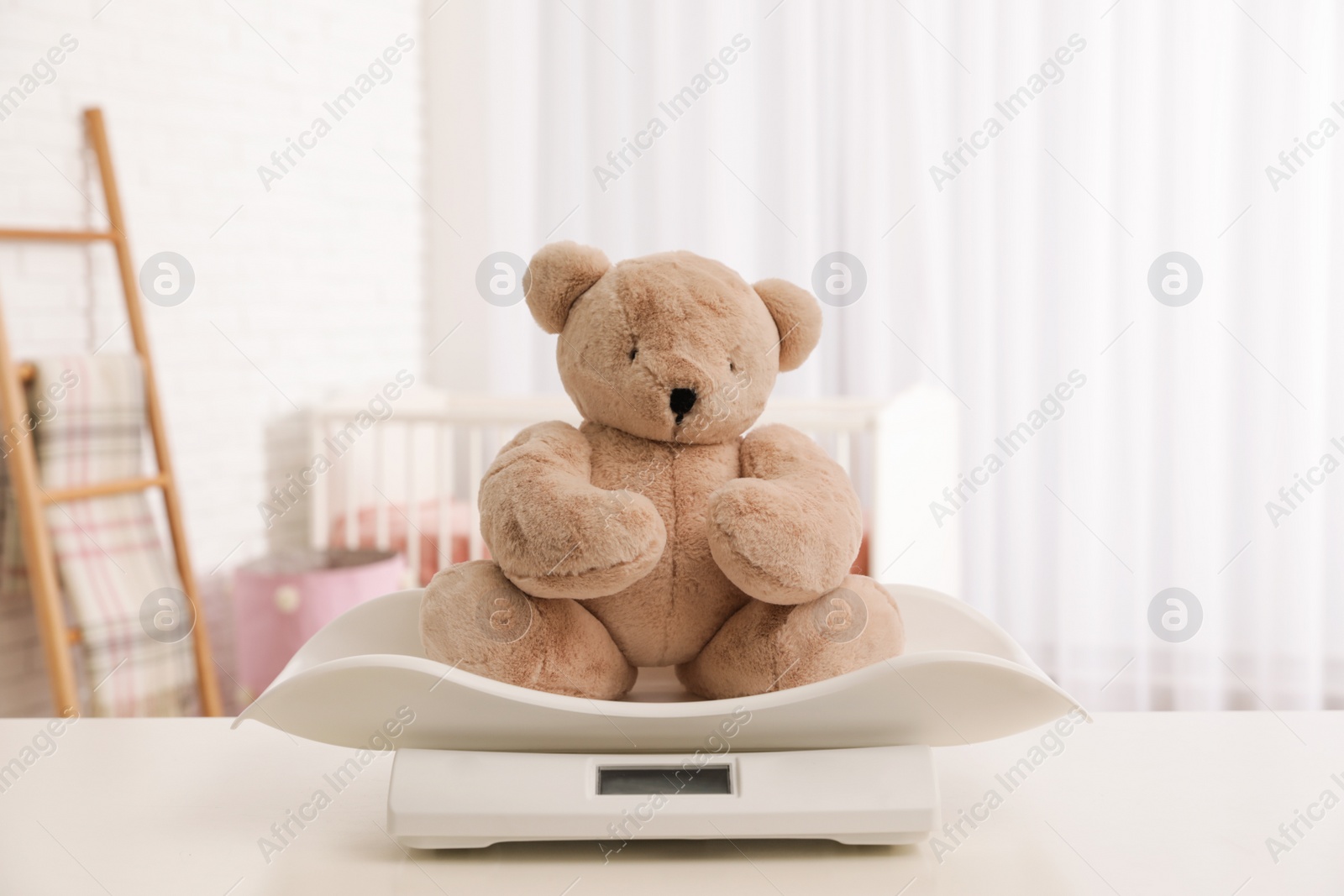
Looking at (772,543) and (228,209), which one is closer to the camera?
(772,543)

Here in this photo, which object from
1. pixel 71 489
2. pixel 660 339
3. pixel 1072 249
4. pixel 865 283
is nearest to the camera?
pixel 660 339

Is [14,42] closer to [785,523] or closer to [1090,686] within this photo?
[785,523]

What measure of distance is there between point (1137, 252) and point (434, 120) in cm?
191

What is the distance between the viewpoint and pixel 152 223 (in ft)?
6.87

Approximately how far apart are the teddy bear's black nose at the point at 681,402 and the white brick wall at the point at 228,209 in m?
1.66

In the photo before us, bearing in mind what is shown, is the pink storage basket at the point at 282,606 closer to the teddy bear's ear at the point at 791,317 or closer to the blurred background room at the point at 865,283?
the blurred background room at the point at 865,283

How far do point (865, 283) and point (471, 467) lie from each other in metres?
1.09

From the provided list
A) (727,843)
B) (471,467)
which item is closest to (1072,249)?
(471,467)

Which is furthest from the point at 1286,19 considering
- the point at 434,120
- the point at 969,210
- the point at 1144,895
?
the point at 1144,895

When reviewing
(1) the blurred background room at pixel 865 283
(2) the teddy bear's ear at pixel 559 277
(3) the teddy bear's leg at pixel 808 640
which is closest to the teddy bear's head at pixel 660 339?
(2) the teddy bear's ear at pixel 559 277

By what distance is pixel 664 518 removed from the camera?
0.67 m

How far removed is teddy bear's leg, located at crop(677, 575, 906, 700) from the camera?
638 mm

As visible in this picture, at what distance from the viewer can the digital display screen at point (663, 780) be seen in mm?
583

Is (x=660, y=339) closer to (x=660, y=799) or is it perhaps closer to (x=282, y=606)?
(x=660, y=799)
